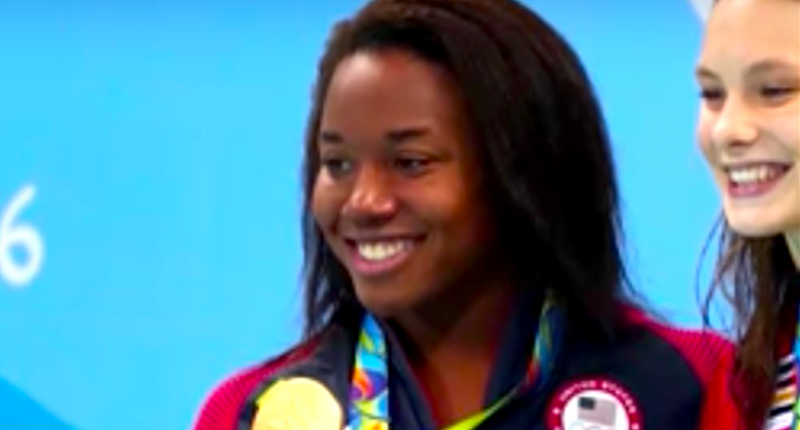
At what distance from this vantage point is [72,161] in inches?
90.0

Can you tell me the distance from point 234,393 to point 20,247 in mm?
1053

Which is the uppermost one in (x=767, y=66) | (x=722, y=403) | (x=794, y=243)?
(x=767, y=66)

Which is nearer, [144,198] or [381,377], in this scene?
[381,377]

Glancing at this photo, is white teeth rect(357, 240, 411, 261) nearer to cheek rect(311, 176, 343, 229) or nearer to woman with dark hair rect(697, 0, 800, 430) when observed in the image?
cheek rect(311, 176, 343, 229)

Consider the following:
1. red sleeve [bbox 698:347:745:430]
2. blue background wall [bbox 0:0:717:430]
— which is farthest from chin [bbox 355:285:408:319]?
blue background wall [bbox 0:0:717:430]

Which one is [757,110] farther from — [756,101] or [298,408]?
[298,408]

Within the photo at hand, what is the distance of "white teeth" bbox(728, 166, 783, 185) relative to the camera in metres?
1.13

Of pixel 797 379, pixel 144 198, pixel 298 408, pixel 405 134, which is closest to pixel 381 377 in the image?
pixel 298 408

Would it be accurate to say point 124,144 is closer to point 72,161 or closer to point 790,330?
point 72,161

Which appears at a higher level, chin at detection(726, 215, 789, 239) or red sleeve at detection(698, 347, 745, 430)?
chin at detection(726, 215, 789, 239)

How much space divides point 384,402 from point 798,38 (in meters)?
0.37

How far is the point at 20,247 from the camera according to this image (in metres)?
2.27

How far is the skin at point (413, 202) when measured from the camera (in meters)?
1.21

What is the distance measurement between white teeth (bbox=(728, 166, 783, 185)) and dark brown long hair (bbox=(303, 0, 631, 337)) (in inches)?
5.9
